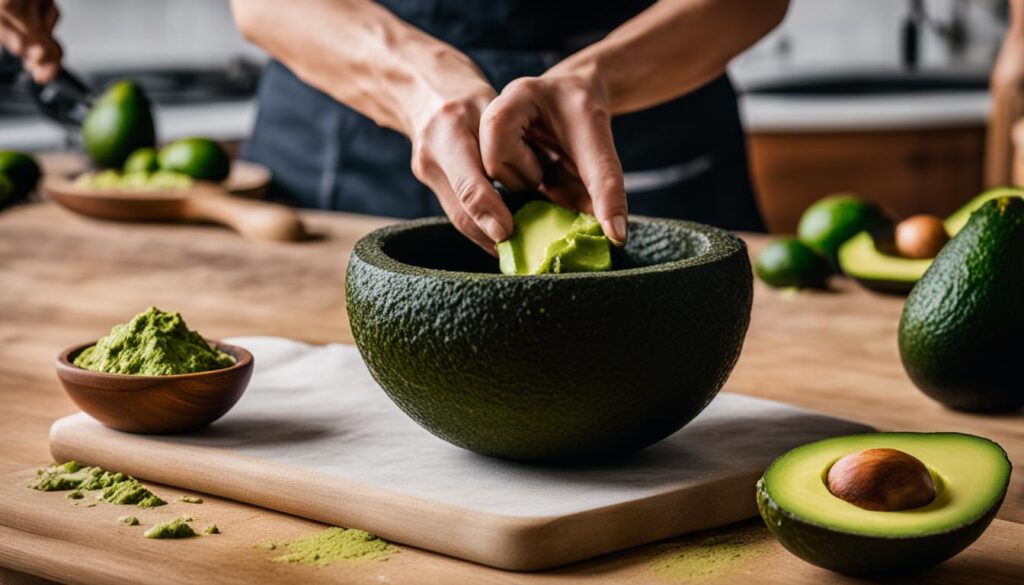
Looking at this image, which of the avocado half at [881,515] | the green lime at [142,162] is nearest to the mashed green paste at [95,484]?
the avocado half at [881,515]

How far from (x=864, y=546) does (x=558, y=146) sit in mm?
492

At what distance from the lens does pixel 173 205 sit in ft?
6.39

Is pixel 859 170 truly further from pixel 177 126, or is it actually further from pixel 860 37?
pixel 177 126

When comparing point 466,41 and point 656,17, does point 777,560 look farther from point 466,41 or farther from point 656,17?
point 466,41

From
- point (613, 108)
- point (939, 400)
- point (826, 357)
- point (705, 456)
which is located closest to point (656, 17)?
point (613, 108)

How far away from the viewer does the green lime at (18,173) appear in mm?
2109

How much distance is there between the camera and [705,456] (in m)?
0.90

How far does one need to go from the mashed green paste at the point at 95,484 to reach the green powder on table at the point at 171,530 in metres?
0.06

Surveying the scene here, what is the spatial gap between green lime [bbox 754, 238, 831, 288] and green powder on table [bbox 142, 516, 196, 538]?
0.86 m

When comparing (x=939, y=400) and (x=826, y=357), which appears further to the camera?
(x=826, y=357)

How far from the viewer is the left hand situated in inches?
37.9

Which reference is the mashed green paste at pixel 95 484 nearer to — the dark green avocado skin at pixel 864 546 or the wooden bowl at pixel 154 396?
the wooden bowl at pixel 154 396

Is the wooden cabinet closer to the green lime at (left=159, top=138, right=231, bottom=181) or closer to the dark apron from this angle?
the dark apron

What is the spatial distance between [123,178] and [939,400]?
1.45 metres
